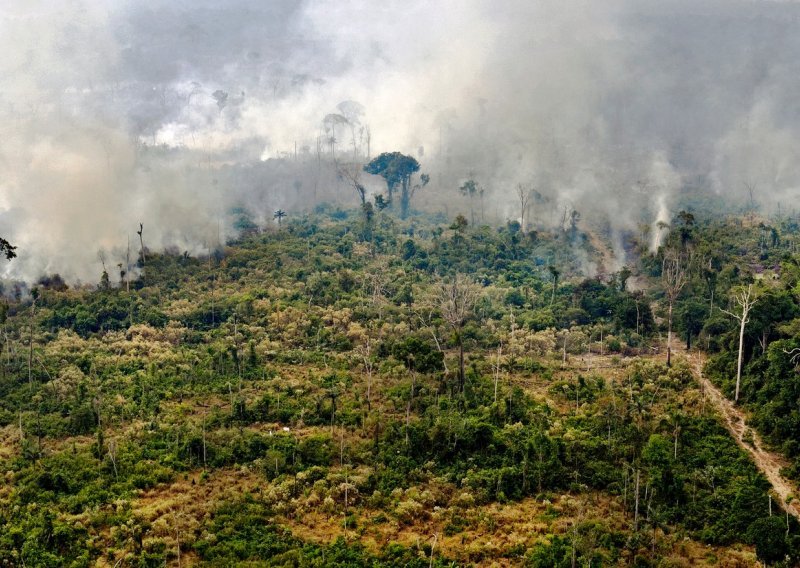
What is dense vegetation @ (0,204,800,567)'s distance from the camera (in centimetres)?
2972

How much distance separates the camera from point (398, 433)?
3850 centimetres

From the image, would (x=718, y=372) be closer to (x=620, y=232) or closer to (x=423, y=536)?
(x=423, y=536)

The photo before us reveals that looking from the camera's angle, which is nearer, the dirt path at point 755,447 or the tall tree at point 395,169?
the dirt path at point 755,447

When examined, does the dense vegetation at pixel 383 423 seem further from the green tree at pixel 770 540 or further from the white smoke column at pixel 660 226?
the white smoke column at pixel 660 226

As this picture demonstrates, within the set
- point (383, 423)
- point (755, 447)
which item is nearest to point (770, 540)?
point (755, 447)

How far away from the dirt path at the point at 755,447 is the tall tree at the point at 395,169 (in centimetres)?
6953

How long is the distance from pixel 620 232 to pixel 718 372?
49739 millimetres

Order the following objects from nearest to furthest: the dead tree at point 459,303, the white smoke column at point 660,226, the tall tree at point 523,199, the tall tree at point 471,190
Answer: the dead tree at point 459,303, the white smoke column at point 660,226, the tall tree at point 523,199, the tall tree at point 471,190

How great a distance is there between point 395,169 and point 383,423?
240 ft

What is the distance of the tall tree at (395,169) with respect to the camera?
109125 mm

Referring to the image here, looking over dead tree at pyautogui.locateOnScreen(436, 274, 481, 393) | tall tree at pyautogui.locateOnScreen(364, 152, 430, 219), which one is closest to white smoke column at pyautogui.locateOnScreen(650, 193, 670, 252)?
dead tree at pyautogui.locateOnScreen(436, 274, 481, 393)

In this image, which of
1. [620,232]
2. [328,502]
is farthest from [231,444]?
[620,232]

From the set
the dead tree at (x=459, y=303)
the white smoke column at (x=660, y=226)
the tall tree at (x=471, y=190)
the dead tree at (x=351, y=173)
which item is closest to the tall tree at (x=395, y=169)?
the dead tree at (x=351, y=173)

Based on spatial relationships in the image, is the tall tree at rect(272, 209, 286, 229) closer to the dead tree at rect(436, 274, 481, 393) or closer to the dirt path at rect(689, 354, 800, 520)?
the dead tree at rect(436, 274, 481, 393)
